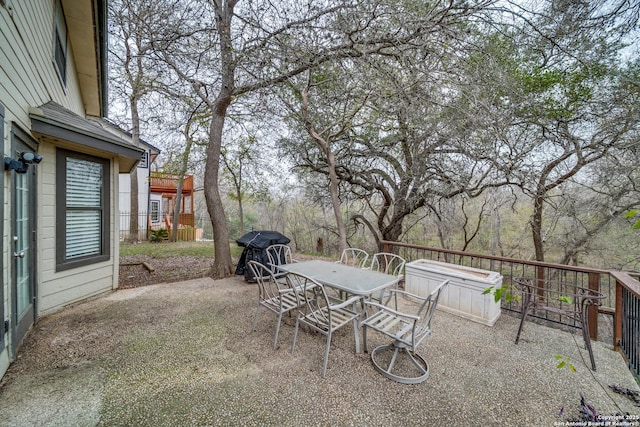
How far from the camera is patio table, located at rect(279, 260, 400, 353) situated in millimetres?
2624

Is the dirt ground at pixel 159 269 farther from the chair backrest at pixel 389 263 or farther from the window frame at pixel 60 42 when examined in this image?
the chair backrest at pixel 389 263

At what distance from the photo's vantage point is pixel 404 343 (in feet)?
7.51

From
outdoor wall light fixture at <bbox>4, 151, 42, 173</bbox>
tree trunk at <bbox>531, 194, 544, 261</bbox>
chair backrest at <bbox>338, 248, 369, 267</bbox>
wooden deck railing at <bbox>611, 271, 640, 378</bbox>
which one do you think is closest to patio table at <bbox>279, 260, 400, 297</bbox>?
chair backrest at <bbox>338, 248, 369, 267</bbox>

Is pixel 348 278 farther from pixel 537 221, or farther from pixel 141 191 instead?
pixel 141 191

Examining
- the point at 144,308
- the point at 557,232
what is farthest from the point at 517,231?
the point at 144,308

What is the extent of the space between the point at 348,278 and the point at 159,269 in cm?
532

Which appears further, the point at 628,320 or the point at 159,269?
the point at 159,269

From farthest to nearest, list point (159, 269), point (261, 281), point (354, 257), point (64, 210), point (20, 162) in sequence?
point (159, 269) < point (354, 257) < point (64, 210) < point (261, 281) < point (20, 162)

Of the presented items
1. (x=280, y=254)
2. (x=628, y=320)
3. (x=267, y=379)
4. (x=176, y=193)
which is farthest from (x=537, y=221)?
(x=176, y=193)

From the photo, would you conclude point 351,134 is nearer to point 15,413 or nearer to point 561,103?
point 561,103

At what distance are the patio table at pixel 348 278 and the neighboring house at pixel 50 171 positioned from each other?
8.36ft

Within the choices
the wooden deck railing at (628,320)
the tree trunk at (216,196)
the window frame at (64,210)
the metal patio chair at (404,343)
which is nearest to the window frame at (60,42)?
the window frame at (64,210)

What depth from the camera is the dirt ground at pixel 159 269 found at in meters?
5.23

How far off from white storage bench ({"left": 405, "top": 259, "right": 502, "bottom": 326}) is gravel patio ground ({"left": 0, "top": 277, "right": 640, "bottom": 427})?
0.28 meters
